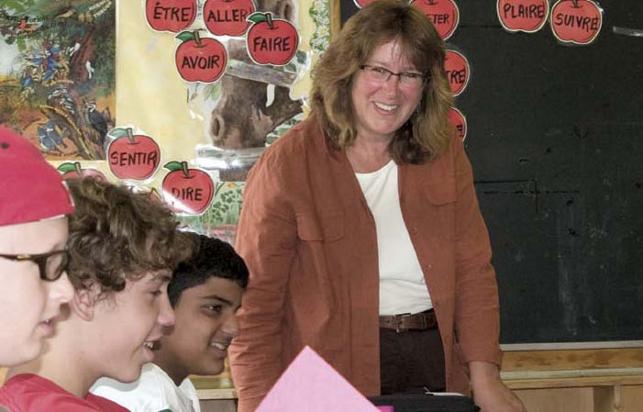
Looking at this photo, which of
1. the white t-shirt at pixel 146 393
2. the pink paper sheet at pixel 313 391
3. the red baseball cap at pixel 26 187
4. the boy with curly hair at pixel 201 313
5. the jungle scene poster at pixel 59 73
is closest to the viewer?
the red baseball cap at pixel 26 187

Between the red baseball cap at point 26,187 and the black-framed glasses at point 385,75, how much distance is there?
1149mm

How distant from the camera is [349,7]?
2.75 metres

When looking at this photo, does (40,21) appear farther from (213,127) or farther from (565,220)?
(565,220)

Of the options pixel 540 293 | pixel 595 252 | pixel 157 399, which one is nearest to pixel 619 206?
pixel 595 252

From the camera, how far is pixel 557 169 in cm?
281

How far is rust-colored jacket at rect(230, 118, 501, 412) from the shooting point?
2025 millimetres

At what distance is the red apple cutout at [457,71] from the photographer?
2.80m

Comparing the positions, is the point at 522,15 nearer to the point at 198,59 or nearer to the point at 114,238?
the point at 198,59

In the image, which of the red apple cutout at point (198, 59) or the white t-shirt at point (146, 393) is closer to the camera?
the white t-shirt at point (146, 393)

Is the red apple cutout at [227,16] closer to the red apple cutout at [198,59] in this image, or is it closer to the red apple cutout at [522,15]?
the red apple cutout at [198,59]

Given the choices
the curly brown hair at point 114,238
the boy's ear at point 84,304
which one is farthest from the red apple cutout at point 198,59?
the boy's ear at point 84,304

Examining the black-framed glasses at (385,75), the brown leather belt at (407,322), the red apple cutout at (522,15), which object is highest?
the red apple cutout at (522,15)

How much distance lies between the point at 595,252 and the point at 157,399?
5.37ft

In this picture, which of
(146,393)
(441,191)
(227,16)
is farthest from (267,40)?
(146,393)
